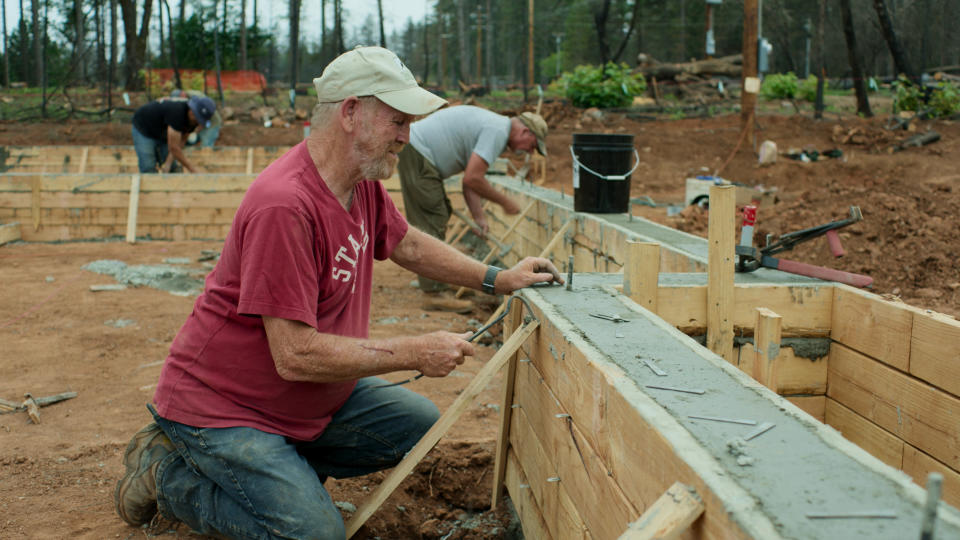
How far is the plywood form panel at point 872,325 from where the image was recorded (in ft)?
9.15

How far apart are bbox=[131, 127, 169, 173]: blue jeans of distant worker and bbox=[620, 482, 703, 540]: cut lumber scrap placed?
10475mm

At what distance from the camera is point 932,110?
14.9 meters

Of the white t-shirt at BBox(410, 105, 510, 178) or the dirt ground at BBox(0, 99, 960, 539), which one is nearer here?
the dirt ground at BBox(0, 99, 960, 539)

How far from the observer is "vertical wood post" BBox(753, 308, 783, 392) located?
244cm

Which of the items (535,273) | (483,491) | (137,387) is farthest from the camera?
(137,387)

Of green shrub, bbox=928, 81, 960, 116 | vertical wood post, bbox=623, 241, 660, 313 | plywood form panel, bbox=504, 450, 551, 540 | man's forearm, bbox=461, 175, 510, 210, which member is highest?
green shrub, bbox=928, 81, 960, 116

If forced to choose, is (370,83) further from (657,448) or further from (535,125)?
(535,125)

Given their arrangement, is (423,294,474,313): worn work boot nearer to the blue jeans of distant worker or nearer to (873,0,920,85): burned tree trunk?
the blue jeans of distant worker

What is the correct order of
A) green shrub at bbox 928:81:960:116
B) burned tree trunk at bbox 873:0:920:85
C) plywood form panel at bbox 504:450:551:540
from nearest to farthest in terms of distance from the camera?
plywood form panel at bbox 504:450:551:540
green shrub at bbox 928:81:960:116
burned tree trunk at bbox 873:0:920:85

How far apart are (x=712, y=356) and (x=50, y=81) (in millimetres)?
41063

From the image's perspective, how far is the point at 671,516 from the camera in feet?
4.72

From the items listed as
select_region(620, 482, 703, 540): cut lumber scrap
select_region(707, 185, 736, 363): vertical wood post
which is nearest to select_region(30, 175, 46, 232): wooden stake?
select_region(707, 185, 736, 363): vertical wood post

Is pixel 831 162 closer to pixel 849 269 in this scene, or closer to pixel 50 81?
pixel 849 269

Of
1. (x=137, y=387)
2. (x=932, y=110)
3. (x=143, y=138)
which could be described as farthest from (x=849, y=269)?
(x=932, y=110)
